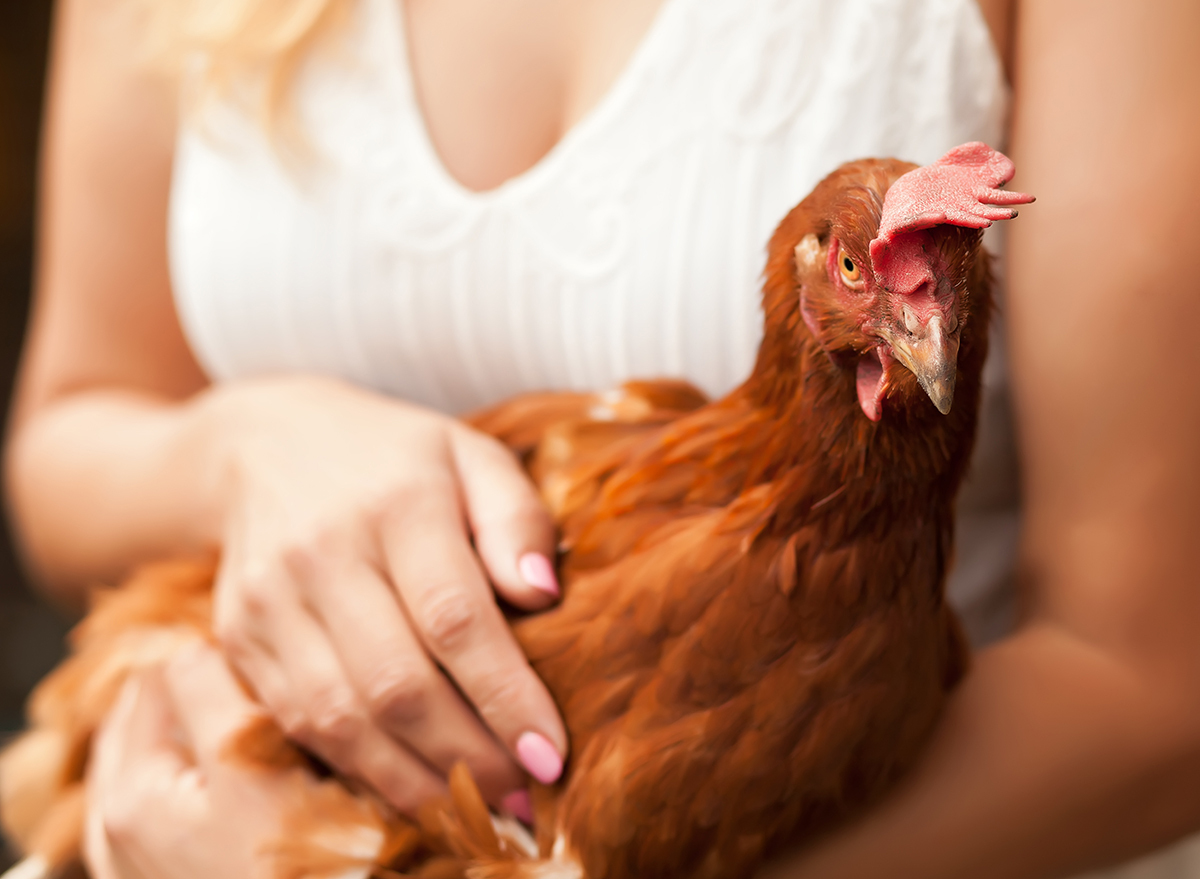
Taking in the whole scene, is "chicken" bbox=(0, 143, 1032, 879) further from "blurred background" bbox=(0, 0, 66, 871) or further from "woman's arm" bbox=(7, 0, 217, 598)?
"blurred background" bbox=(0, 0, 66, 871)

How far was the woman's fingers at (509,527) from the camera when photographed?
39cm

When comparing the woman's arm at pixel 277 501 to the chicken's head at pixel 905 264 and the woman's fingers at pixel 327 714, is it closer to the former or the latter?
the woman's fingers at pixel 327 714

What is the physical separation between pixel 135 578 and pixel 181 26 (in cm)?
33

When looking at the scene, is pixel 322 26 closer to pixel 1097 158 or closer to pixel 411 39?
pixel 411 39

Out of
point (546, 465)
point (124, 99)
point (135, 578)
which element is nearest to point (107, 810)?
point (135, 578)

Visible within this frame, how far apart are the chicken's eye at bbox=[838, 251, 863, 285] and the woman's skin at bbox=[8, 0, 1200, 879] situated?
0.55ft

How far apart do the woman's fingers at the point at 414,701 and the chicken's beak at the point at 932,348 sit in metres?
0.23

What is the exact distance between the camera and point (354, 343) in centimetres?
59

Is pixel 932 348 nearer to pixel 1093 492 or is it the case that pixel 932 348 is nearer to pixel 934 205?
pixel 934 205

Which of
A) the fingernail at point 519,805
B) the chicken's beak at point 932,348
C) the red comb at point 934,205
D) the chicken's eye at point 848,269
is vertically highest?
the red comb at point 934,205

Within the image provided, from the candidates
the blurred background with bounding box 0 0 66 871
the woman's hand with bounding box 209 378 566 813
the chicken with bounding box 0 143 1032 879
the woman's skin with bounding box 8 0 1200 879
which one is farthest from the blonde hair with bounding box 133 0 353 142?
the blurred background with bounding box 0 0 66 871

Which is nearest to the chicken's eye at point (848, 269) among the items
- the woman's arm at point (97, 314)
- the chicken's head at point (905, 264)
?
the chicken's head at point (905, 264)

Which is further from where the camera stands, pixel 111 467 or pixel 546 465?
pixel 111 467

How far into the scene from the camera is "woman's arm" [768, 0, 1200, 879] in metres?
0.39
